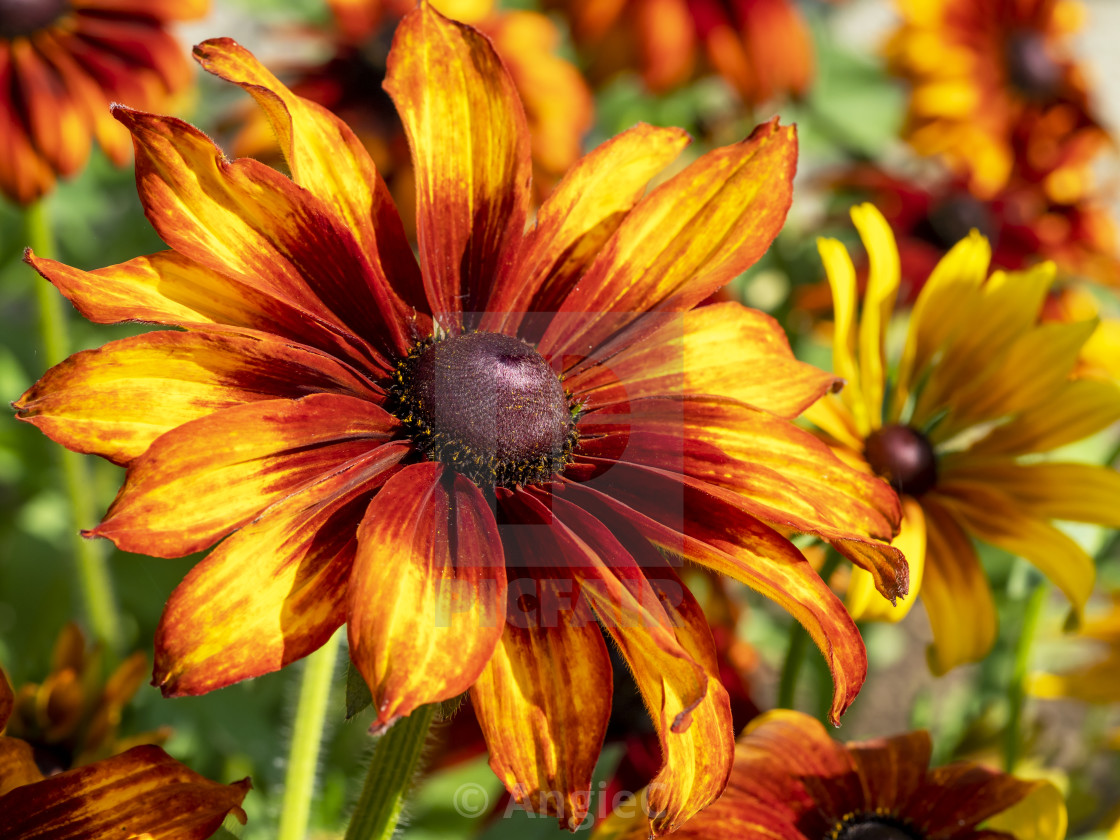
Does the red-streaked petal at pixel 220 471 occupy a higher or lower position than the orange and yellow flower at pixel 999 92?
lower

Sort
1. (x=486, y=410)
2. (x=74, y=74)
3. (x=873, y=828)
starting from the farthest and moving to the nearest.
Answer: (x=74, y=74)
(x=873, y=828)
(x=486, y=410)

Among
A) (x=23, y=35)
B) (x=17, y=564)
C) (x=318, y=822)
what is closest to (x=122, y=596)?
(x=17, y=564)

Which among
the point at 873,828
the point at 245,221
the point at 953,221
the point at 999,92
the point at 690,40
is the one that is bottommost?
the point at 873,828

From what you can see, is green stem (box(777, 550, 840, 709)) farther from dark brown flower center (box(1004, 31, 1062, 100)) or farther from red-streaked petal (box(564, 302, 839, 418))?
dark brown flower center (box(1004, 31, 1062, 100))

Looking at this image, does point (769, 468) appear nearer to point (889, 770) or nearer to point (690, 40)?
point (889, 770)

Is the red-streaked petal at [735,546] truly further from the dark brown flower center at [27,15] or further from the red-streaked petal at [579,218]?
the dark brown flower center at [27,15]

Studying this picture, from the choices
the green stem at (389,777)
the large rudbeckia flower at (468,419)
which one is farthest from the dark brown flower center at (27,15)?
the green stem at (389,777)

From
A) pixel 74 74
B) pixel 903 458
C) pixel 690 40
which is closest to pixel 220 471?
pixel 903 458

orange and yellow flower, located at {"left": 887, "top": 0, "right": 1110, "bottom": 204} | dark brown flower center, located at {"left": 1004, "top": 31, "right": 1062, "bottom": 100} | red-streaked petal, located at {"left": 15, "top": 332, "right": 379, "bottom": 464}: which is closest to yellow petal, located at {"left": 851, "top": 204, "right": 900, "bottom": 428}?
red-streaked petal, located at {"left": 15, "top": 332, "right": 379, "bottom": 464}
